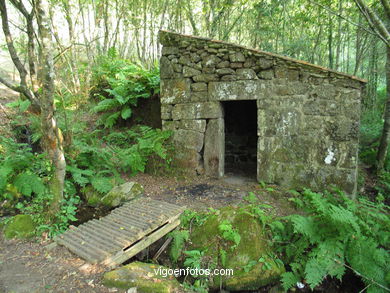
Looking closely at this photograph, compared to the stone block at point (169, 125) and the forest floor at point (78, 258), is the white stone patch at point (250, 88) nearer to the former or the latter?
the stone block at point (169, 125)

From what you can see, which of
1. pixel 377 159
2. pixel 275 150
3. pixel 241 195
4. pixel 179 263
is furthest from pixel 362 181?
pixel 179 263

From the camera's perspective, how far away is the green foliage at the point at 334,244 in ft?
9.21

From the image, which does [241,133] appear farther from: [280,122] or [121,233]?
[121,233]

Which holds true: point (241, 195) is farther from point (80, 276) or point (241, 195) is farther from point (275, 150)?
point (80, 276)

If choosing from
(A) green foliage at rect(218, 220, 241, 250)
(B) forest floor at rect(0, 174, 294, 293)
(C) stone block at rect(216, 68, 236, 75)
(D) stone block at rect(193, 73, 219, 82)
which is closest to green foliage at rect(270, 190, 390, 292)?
(A) green foliage at rect(218, 220, 241, 250)

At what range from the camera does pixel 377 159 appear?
6.26 meters

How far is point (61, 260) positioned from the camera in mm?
2902

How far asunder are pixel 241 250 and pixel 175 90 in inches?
143

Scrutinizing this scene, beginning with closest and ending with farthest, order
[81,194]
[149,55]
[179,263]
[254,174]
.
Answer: [179,263], [81,194], [254,174], [149,55]

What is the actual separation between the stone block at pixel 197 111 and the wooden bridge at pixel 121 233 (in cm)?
212

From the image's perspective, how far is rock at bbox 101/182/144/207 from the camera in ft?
14.6

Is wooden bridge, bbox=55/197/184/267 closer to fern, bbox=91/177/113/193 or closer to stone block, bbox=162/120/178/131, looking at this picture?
fern, bbox=91/177/113/193

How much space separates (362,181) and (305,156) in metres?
2.12

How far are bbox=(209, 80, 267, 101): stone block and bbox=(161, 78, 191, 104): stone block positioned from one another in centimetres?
55
